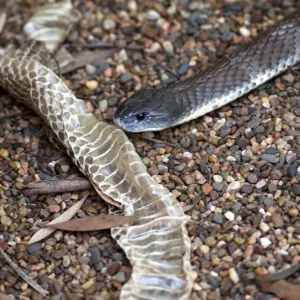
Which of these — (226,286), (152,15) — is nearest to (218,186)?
(226,286)

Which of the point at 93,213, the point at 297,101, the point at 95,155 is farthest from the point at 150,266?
the point at 297,101

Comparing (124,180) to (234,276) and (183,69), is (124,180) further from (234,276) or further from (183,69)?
(183,69)

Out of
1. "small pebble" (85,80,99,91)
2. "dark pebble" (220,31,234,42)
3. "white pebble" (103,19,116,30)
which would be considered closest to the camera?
"small pebble" (85,80,99,91)

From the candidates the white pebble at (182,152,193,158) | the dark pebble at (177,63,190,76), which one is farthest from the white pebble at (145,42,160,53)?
the white pebble at (182,152,193,158)

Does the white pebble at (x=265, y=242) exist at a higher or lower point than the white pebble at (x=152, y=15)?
lower

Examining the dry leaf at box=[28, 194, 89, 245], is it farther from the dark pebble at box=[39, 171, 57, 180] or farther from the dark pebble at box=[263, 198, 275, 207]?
the dark pebble at box=[263, 198, 275, 207]

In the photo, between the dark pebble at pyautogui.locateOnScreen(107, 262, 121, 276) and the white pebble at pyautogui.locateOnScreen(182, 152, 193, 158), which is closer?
the dark pebble at pyautogui.locateOnScreen(107, 262, 121, 276)

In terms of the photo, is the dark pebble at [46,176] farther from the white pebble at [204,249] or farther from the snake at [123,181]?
the white pebble at [204,249]

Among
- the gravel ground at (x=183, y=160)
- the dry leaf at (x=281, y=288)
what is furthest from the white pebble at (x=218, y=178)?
the dry leaf at (x=281, y=288)
